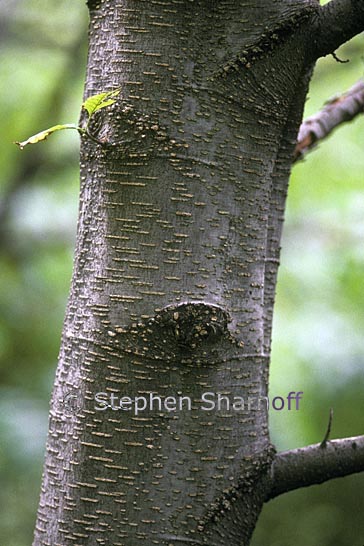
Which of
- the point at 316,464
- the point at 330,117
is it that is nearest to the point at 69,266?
the point at 330,117

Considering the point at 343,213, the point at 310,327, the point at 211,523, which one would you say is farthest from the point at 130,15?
the point at 310,327

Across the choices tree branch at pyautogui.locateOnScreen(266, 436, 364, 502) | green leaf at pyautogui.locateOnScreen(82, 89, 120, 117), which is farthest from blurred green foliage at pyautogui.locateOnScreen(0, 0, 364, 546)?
green leaf at pyautogui.locateOnScreen(82, 89, 120, 117)

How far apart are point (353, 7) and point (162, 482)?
426mm

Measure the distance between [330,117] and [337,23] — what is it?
32cm

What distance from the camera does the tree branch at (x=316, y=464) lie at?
585 millimetres

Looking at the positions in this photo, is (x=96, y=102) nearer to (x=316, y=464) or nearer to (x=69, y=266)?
(x=316, y=464)

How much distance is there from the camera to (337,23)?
544 millimetres

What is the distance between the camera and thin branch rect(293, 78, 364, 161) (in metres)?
0.82

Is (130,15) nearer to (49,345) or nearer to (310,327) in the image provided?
(310,327)

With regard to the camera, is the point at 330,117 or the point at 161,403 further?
the point at 330,117

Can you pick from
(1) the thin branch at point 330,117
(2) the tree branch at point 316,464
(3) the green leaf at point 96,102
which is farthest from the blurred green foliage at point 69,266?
(3) the green leaf at point 96,102

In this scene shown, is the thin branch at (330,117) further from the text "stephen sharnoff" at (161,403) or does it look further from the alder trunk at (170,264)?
the text "stephen sharnoff" at (161,403)

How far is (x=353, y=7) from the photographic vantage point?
1.76 ft

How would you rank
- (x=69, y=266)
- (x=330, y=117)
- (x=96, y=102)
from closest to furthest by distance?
(x=96, y=102) < (x=330, y=117) < (x=69, y=266)
